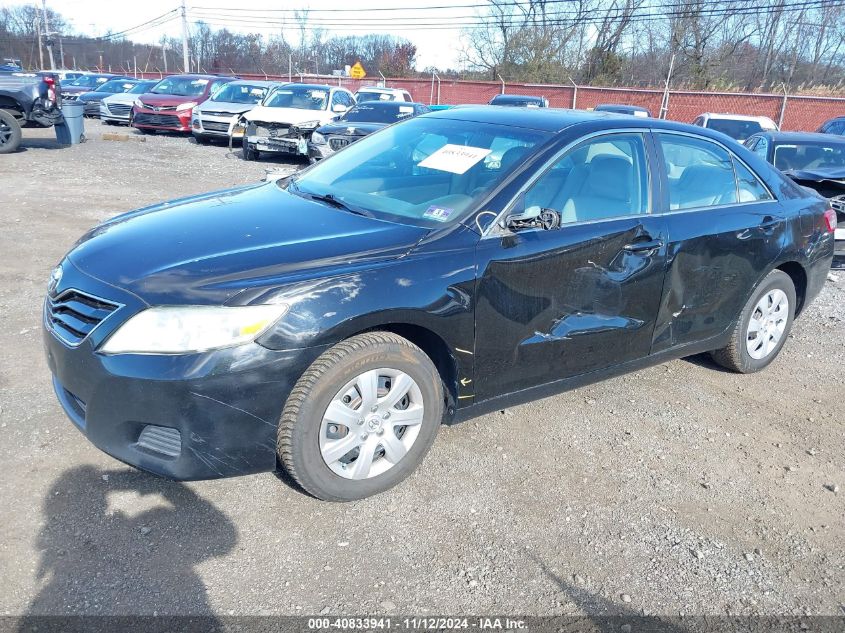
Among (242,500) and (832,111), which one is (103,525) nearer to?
(242,500)

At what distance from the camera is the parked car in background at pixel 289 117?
551 inches

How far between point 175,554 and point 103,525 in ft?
1.23

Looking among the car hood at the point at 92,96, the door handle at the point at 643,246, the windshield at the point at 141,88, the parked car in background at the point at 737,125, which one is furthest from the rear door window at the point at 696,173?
the car hood at the point at 92,96

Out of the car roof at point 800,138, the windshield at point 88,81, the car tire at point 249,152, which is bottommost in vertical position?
the car tire at point 249,152

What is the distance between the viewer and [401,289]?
9.59ft

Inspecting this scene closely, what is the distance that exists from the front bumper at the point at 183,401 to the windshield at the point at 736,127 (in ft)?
44.0

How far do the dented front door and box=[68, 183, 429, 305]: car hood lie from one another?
48 centimetres

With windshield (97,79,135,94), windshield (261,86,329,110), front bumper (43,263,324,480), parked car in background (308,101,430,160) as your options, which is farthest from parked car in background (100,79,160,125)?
front bumper (43,263,324,480)

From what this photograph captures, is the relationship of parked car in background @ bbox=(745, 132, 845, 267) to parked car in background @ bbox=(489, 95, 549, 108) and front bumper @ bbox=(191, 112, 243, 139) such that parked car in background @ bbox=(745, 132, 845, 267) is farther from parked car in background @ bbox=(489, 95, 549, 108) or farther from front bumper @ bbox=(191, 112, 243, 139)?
front bumper @ bbox=(191, 112, 243, 139)

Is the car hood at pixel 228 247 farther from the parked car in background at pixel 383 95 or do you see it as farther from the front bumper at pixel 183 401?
the parked car in background at pixel 383 95

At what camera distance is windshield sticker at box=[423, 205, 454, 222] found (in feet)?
10.7

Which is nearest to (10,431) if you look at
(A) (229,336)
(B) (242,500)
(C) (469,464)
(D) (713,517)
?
(B) (242,500)

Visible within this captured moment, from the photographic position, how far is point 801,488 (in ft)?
11.4

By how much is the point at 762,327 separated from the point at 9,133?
1420cm
